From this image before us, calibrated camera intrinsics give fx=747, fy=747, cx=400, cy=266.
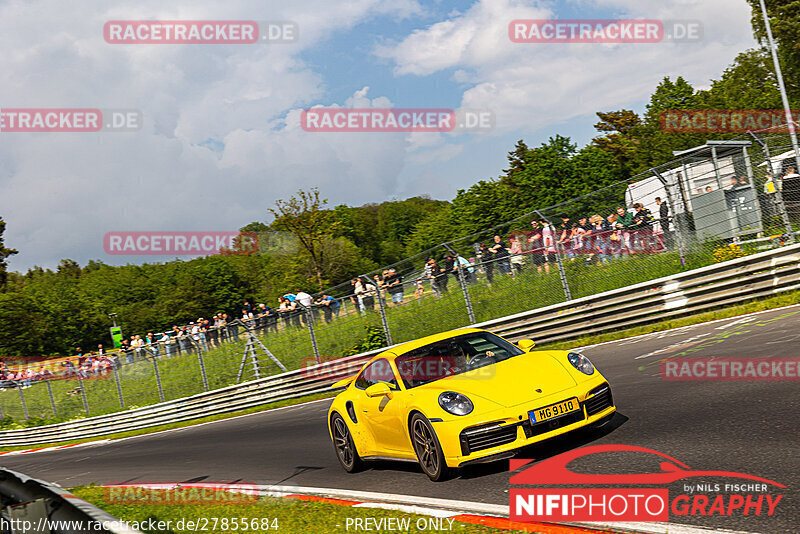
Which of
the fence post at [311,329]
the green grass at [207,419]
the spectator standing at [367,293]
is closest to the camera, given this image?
the spectator standing at [367,293]

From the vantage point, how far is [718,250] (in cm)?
1366

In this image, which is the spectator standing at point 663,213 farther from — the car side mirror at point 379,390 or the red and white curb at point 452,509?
the red and white curb at point 452,509

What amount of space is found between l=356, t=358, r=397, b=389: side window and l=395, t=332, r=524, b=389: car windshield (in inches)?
5.0

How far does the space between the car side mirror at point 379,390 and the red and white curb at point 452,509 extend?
983 mm

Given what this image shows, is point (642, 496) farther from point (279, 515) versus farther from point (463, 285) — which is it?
point (463, 285)

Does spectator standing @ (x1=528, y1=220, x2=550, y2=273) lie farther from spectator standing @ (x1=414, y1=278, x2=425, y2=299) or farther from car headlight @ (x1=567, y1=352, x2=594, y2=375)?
car headlight @ (x1=567, y1=352, x2=594, y2=375)

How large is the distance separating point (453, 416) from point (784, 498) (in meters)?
2.83

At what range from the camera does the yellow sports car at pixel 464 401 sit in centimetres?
645

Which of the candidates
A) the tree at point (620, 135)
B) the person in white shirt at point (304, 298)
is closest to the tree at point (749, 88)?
the tree at point (620, 135)

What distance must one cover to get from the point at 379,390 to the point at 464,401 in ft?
4.34

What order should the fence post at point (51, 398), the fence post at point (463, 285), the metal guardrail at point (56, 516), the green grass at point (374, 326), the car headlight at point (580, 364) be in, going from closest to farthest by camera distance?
the metal guardrail at point (56, 516), the car headlight at point (580, 364), the green grass at point (374, 326), the fence post at point (463, 285), the fence post at point (51, 398)

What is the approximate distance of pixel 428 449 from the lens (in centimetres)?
695

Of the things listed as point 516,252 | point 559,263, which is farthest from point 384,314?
point 559,263

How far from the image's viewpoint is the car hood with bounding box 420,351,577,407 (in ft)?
21.7
